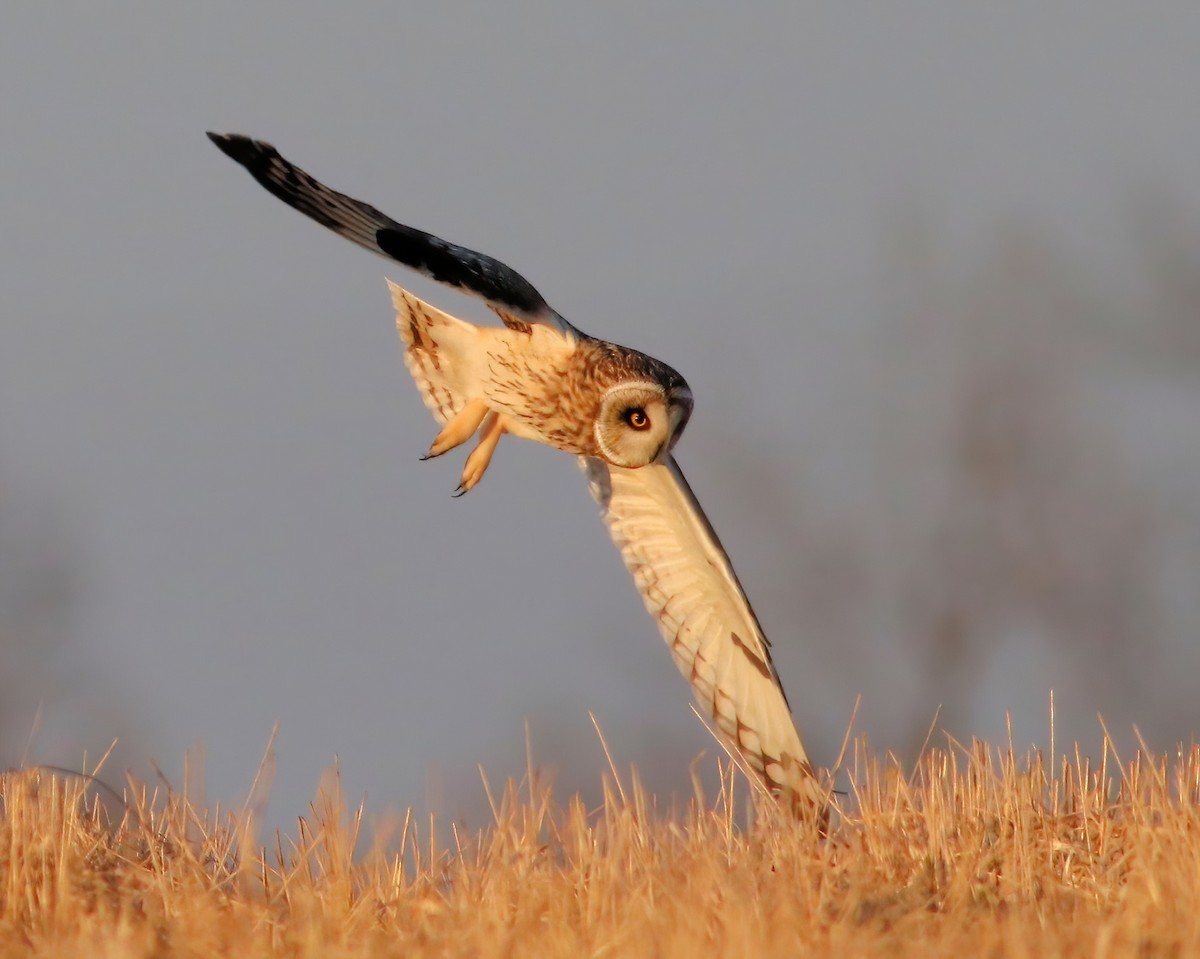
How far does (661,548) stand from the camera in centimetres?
851

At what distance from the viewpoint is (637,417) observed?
303 inches

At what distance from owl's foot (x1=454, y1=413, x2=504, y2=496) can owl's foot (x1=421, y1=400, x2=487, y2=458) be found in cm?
7

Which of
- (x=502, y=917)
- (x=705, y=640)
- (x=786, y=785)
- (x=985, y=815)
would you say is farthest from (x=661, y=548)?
(x=502, y=917)

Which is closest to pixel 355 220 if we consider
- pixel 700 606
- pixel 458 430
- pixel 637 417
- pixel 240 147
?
pixel 240 147

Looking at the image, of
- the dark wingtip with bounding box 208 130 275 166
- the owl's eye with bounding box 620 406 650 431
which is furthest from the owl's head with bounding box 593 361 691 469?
the dark wingtip with bounding box 208 130 275 166

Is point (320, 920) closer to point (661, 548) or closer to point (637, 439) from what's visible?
point (637, 439)

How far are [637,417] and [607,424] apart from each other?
5.7 inches

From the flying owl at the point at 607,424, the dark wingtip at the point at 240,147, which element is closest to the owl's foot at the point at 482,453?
the flying owl at the point at 607,424

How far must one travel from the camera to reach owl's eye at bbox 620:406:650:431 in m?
7.70

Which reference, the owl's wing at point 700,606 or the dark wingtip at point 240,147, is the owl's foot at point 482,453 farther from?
the dark wingtip at point 240,147

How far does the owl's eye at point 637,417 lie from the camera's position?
7.70 metres

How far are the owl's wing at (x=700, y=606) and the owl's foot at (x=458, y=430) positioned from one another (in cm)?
103

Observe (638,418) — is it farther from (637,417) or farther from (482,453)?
(482,453)

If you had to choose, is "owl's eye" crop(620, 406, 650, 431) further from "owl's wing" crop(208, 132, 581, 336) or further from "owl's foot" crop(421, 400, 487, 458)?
"owl's wing" crop(208, 132, 581, 336)
